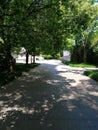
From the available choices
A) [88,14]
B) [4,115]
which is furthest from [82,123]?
[88,14]

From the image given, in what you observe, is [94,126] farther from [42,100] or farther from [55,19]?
[55,19]

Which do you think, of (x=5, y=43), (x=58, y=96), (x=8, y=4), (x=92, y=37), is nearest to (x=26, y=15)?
(x=8, y=4)

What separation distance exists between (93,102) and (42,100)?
191cm

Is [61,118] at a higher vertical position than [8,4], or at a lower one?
lower

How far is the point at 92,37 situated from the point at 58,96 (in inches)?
1335

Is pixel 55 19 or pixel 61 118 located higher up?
pixel 55 19

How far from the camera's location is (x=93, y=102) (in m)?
10.5

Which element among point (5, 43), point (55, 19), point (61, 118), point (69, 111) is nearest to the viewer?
point (61, 118)

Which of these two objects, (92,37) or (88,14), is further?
(92,37)

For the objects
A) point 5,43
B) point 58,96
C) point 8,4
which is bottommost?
point 58,96

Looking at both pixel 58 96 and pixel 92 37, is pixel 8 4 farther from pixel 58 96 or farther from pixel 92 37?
pixel 92 37

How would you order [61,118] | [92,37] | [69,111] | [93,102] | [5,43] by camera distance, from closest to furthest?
[61,118] → [69,111] → [93,102] → [5,43] → [92,37]

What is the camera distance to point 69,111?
8.78 meters

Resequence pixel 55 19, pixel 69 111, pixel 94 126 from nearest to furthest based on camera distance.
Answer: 1. pixel 94 126
2. pixel 69 111
3. pixel 55 19
